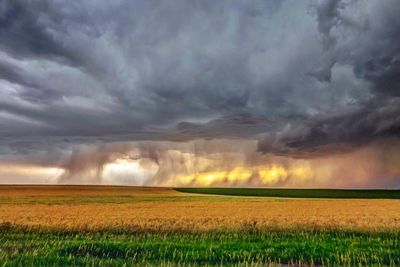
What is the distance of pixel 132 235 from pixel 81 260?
382 inches

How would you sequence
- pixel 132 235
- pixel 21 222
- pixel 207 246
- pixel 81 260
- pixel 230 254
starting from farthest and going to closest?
pixel 21 222 → pixel 132 235 → pixel 207 246 → pixel 230 254 → pixel 81 260

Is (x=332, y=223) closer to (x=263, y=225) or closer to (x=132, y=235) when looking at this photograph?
(x=263, y=225)

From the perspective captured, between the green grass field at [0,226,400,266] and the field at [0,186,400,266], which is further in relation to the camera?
the field at [0,186,400,266]

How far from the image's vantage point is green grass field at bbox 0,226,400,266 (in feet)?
51.9

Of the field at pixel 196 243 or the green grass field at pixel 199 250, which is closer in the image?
the green grass field at pixel 199 250

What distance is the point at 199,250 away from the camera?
61.1ft

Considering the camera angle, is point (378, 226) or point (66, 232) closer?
point (66, 232)

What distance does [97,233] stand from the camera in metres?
26.1

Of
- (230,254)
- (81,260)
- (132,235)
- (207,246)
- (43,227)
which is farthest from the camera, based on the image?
(43,227)

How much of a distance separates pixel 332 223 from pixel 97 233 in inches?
637

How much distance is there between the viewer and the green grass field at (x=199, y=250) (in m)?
15.8

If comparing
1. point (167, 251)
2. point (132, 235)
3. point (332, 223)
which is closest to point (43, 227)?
point (132, 235)

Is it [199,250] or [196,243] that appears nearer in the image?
[199,250]

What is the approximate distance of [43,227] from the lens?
91.2 feet
